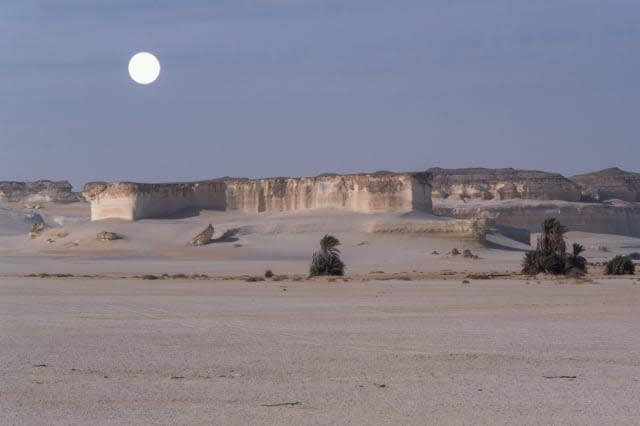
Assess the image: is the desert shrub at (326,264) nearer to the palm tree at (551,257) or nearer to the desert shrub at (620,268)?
the palm tree at (551,257)

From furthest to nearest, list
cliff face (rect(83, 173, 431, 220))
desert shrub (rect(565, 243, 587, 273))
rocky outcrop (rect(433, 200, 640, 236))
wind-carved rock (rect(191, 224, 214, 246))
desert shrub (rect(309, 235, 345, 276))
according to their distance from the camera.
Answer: rocky outcrop (rect(433, 200, 640, 236))
cliff face (rect(83, 173, 431, 220))
wind-carved rock (rect(191, 224, 214, 246))
desert shrub (rect(309, 235, 345, 276))
desert shrub (rect(565, 243, 587, 273))

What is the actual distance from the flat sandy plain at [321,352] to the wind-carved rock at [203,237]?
18.7 meters

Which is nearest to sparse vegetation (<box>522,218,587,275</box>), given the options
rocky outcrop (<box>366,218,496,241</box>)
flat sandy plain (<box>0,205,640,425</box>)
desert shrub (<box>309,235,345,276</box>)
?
flat sandy plain (<box>0,205,640,425</box>)

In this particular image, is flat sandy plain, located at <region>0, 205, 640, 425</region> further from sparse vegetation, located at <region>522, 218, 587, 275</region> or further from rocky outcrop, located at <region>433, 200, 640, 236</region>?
rocky outcrop, located at <region>433, 200, 640, 236</region>

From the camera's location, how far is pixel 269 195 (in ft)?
168

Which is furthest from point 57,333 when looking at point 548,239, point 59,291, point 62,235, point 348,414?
point 62,235

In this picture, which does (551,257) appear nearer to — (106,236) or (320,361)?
(320,361)

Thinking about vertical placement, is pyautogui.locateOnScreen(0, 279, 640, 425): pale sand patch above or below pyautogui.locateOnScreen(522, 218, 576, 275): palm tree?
below

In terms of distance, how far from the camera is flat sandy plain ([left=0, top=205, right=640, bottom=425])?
824 cm

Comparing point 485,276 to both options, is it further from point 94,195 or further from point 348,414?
point 94,195

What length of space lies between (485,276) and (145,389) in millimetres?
19153

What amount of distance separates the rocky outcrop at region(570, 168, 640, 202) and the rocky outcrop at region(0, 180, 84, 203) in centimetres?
4592

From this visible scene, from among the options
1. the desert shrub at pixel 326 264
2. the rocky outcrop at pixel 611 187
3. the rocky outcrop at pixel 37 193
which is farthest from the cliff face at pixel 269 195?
the rocky outcrop at pixel 37 193

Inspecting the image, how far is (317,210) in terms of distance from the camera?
163 ft
